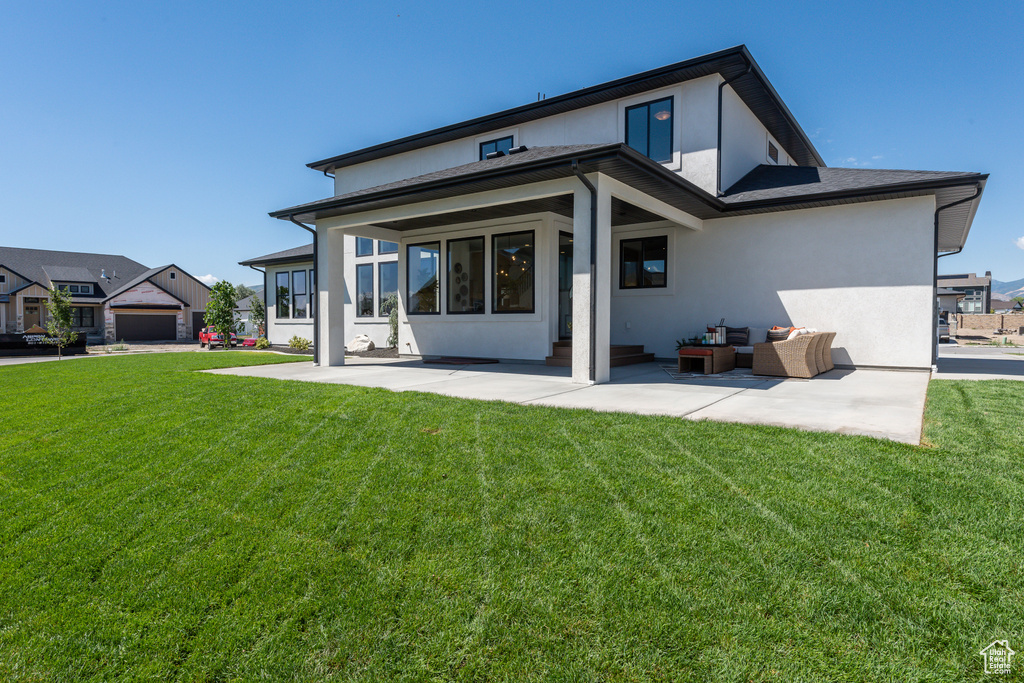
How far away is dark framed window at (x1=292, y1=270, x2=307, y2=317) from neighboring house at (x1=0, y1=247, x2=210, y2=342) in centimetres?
1975

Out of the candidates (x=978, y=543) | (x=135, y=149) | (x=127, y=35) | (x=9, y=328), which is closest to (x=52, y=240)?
(x=9, y=328)

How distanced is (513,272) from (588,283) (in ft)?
13.3

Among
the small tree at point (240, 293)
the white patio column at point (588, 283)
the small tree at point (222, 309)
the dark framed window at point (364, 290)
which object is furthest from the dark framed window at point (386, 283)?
the small tree at point (240, 293)

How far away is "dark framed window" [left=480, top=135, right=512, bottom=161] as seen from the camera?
41.7 ft

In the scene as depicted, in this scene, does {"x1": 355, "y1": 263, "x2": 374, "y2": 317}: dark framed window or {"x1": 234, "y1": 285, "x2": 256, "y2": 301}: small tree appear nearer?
{"x1": 355, "y1": 263, "x2": 374, "y2": 317}: dark framed window

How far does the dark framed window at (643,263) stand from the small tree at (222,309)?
56.8 feet

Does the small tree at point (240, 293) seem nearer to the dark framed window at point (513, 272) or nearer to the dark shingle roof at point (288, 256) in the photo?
the dark shingle roof at point (288, 256)

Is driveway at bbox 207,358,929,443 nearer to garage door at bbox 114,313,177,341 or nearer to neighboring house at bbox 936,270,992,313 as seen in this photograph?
garage door at bbox 114,313,177,341

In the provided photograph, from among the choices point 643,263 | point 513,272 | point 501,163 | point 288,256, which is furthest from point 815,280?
point 288,256

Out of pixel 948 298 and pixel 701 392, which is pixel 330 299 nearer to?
pixel 701 392

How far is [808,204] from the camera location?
916 centimetres

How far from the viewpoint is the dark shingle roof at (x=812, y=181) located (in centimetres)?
834

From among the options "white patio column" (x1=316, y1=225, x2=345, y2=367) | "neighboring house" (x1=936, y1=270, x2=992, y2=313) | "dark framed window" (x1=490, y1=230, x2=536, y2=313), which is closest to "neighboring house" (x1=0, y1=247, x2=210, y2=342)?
"white patio column" (x1=316, y1=225, x2=345, y2=367)

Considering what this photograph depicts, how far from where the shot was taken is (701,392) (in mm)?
6359
